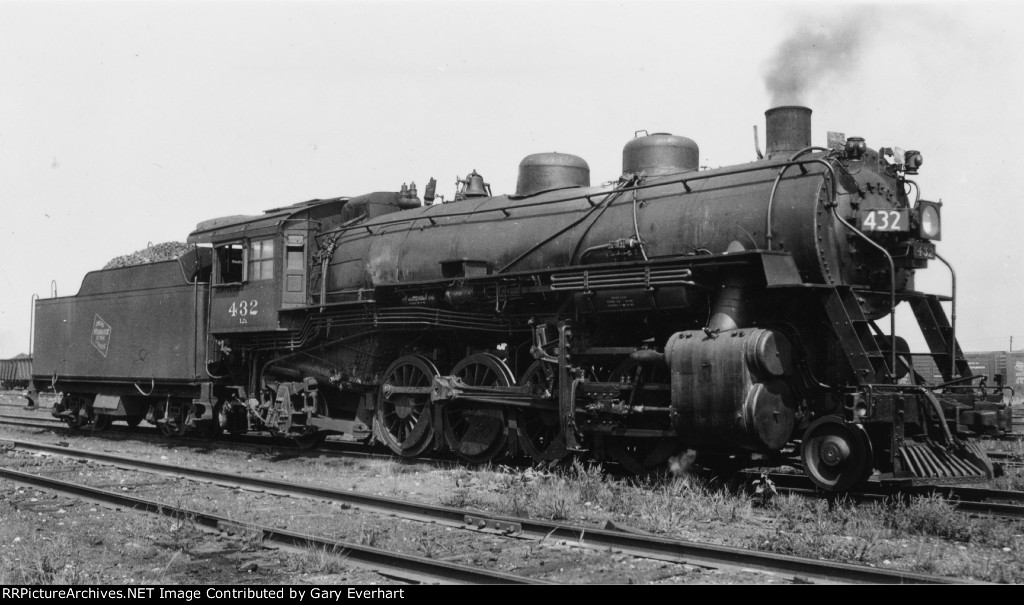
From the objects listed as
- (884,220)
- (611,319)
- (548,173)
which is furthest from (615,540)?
(548,173)

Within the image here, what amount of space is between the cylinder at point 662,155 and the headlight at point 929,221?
265 cm

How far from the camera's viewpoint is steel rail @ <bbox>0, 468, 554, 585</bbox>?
5543 millimetres

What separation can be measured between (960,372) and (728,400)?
2897mm

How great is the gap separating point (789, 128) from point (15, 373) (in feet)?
83.3

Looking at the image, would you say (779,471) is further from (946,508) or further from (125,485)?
(125,485)

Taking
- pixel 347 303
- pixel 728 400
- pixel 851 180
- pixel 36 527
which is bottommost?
pixel 36 527

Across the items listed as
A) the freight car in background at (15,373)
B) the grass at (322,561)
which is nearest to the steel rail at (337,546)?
the grass at (322,561)

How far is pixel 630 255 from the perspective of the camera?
30.8 ft

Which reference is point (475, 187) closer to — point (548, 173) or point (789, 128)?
point (548, 173)

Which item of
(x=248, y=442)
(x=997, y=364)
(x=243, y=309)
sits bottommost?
(x=248, y=442)

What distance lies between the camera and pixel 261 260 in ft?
42.9

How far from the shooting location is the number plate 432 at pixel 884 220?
27.7 ft

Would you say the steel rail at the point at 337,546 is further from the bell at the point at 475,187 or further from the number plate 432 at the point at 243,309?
the bell at the point at 475,187
